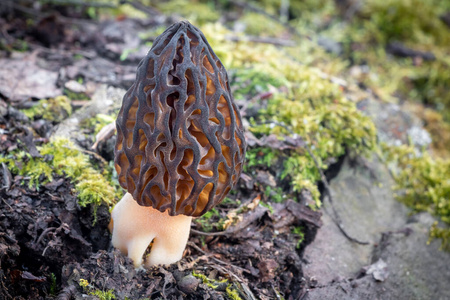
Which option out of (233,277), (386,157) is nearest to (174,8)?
(386,157)

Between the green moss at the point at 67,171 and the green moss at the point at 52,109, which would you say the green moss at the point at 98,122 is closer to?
the green moss at the point at 52,109

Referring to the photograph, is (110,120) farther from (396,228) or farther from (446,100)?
(446,100)

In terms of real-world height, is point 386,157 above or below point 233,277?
above

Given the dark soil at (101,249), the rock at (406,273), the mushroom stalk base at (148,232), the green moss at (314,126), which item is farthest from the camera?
the green moss at (314,126)

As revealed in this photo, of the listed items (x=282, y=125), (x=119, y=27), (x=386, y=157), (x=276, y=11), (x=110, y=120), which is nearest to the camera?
(x=110, y=120)

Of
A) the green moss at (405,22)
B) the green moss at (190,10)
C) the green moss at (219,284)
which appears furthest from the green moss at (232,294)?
the green moss at (405,22)

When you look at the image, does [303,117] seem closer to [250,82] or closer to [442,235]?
[250,82]

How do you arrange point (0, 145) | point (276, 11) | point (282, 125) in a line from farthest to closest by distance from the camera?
point (276, 11) < point (282, 125) < point (0, 145)

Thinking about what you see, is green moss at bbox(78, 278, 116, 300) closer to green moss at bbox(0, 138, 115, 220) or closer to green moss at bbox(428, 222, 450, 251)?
green moss at bbox(0, 138, 115, 220)
